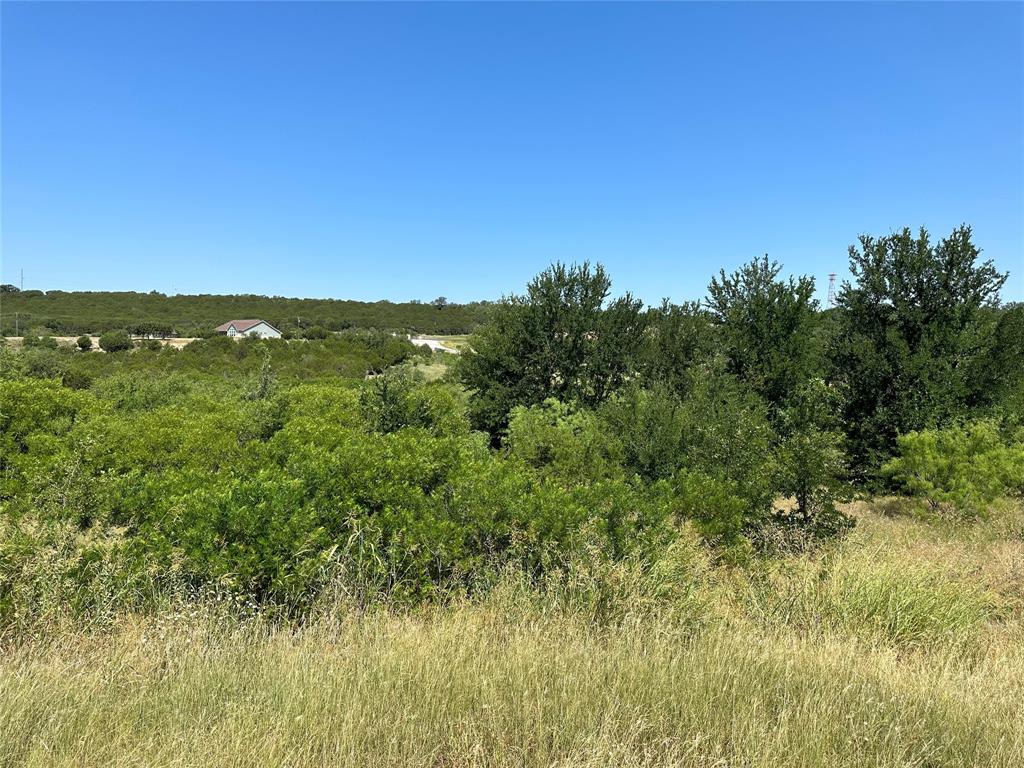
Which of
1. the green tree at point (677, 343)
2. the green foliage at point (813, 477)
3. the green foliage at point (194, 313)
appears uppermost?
the green foliage at point (194, 313)

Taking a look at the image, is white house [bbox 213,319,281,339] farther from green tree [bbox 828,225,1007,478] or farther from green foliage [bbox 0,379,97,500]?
green tree [bbox 828,225,1007,478]

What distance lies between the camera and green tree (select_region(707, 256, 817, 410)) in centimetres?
1769

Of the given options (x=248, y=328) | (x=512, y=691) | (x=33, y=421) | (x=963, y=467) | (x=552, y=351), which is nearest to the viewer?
(x=512, y=691)

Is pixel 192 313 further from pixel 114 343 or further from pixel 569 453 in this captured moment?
pixel 569 453

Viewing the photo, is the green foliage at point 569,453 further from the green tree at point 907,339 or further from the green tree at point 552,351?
the green tree at point 907,339

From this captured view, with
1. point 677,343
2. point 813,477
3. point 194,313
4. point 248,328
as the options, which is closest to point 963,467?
point 813,477

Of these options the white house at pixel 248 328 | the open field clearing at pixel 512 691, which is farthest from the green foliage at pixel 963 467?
the white house at pixel 248 328

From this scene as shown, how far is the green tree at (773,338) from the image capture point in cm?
1769

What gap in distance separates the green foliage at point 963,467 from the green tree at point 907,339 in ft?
17.3

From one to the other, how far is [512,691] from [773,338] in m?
18.4

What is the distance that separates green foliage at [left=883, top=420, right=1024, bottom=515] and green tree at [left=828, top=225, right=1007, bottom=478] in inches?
208

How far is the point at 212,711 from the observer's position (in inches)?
93.0

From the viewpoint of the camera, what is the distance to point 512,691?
100 inches

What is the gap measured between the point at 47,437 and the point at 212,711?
7.10 metres
